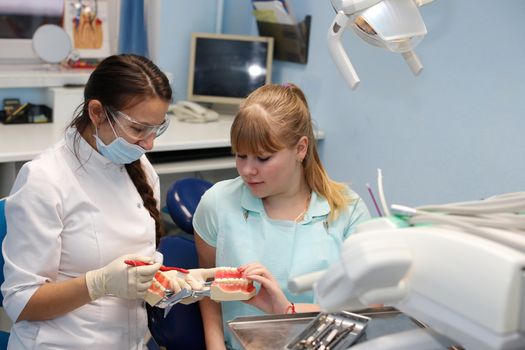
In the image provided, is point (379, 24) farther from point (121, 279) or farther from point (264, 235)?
point (121, 279)

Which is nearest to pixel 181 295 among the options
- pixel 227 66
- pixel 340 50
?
pixel 340 50

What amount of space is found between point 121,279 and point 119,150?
12.4 inches

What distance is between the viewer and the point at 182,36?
3510 millimetres

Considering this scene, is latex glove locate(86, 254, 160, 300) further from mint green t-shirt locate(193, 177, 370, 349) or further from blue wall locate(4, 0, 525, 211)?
blue wall locate(4, 0, 525, 211)

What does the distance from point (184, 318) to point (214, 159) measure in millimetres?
1461

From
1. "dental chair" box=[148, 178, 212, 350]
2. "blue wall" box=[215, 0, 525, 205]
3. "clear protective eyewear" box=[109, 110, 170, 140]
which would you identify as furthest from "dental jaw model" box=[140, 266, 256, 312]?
"blue wall" box=[215, 0, 525, 205]

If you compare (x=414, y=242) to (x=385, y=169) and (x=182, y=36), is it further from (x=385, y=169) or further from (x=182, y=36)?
(x=182, y=36)

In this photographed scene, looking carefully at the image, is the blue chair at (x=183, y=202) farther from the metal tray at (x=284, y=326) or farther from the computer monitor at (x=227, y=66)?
the computer monitor at (x=227, y=66)

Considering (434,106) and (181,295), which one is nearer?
(181,295)

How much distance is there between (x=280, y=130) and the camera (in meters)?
1.68

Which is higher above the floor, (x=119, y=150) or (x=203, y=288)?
(x=119, y=150)

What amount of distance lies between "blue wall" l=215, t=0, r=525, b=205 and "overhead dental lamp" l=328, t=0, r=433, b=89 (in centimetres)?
102

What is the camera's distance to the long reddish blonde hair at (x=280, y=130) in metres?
1.66

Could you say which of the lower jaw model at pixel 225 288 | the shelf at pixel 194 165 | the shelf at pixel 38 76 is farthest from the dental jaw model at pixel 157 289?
the shelf at pixel 38 76
